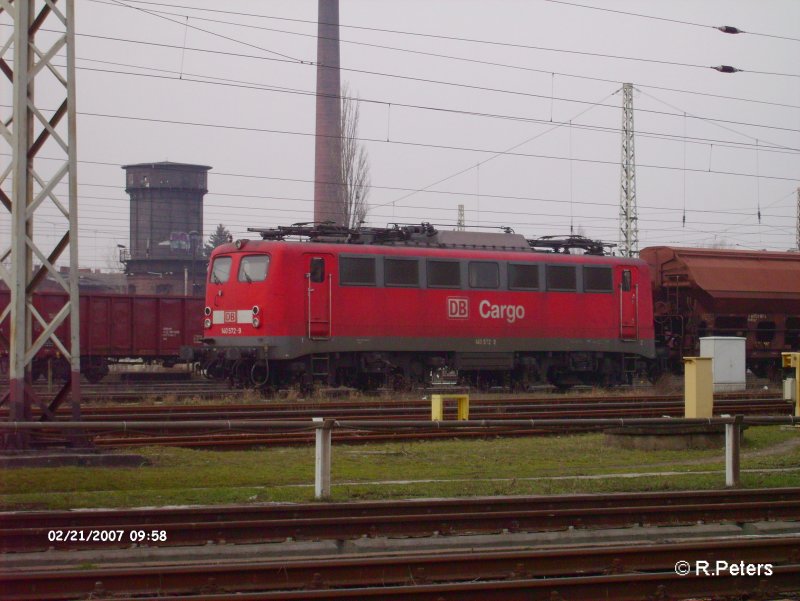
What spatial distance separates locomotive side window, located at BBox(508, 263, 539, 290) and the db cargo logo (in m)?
1.49

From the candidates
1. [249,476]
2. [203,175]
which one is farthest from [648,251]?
[203,175]

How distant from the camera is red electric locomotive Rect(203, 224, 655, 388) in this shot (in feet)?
81.7

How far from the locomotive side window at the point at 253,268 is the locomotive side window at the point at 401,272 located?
10.3 feet

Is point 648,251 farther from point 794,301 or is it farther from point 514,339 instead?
point 514,339

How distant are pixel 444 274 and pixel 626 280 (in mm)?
6178

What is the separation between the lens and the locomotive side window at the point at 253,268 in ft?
81.5

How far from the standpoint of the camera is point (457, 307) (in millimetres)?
27078

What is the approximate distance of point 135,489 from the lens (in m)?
13.0

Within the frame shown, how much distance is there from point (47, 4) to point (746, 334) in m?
26.5

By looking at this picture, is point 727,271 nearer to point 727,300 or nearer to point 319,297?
point 727,300

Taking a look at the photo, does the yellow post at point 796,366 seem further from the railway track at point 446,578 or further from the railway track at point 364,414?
the railway track at point 446,578
